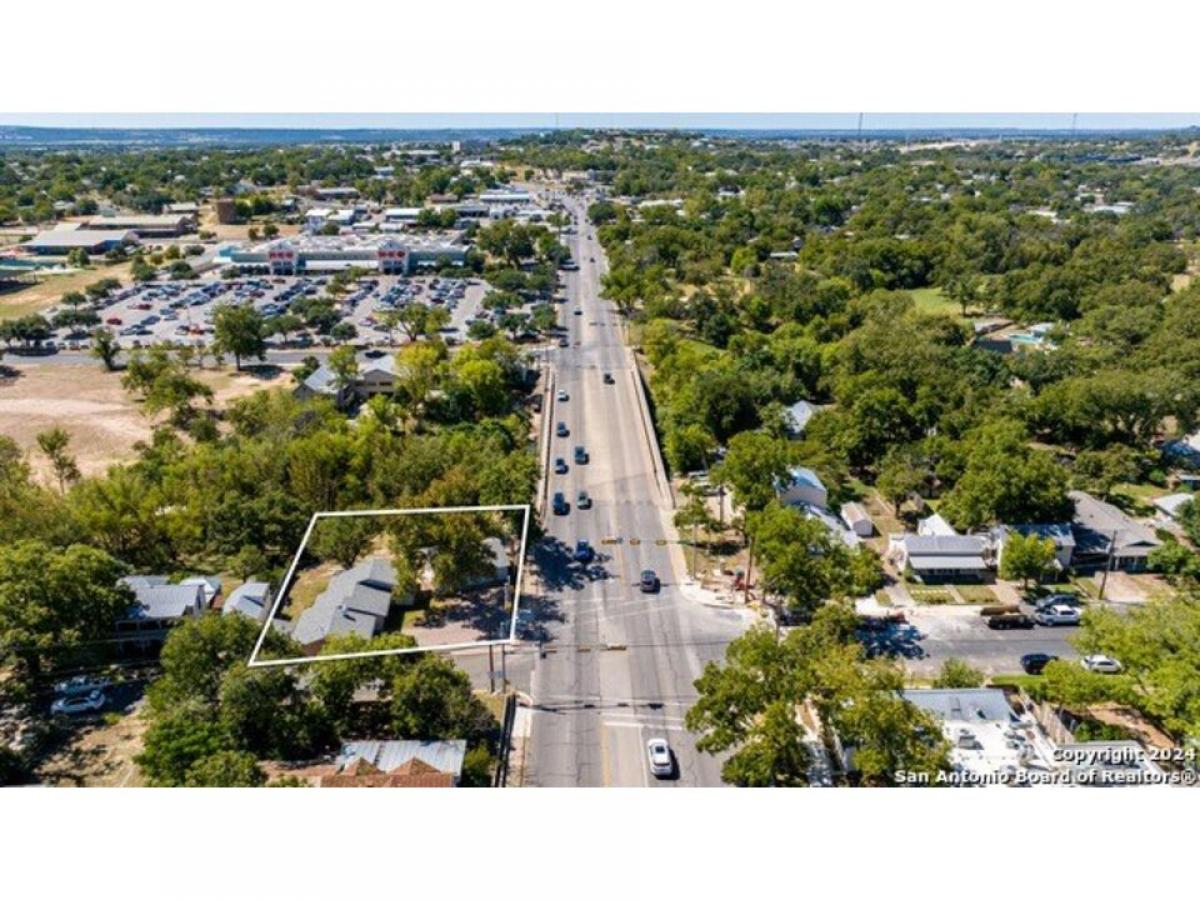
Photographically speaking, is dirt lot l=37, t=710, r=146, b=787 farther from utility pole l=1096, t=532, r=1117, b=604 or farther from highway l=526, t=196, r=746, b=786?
utility pole l=1096, t=532, r=1117, b=604

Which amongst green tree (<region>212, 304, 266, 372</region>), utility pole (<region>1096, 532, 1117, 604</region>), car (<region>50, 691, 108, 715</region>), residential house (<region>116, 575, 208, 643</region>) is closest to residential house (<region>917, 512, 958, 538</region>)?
utility pole (<region>1096, 532, 1117, 604</region>)

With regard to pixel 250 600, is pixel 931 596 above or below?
below

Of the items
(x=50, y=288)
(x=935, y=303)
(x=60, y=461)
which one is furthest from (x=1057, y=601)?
(x=50, y=288)

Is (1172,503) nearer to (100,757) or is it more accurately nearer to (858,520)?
(858,520)

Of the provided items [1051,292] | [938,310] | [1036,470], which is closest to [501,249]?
[938,310]

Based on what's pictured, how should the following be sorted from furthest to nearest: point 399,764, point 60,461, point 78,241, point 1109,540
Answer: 1. point 78,241
2. point 60,461
3. point 1109,540
4. point 399,764

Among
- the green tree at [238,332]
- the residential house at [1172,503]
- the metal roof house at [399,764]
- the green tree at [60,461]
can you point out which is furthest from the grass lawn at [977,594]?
the green tree at [238,332]
